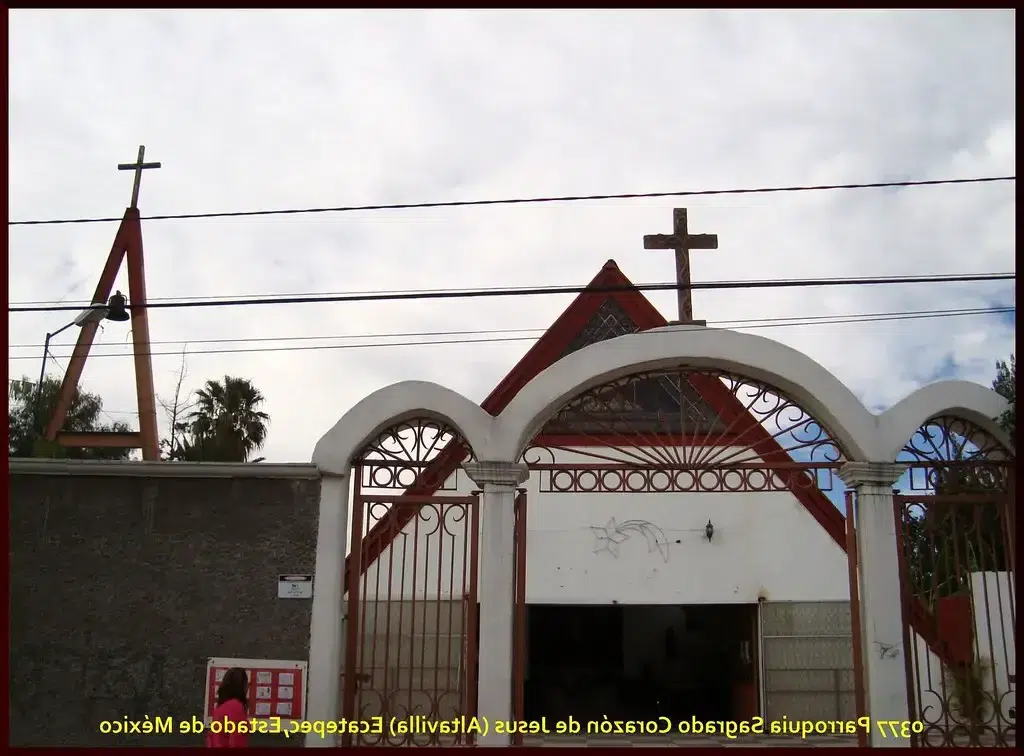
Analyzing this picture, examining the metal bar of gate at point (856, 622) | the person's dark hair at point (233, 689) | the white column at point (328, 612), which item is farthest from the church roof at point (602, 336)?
the person's dark hair at point (233, 689)

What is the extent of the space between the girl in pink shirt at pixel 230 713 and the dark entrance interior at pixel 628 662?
7063 mm

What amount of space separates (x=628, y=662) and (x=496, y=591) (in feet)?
26.1

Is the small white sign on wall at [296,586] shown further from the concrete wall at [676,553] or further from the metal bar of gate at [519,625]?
the concrete wall at [676,553]

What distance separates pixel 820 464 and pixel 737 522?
4006 millimetres

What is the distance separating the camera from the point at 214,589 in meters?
6.42

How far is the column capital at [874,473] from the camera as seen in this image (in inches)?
254

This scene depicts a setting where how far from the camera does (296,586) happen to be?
20.9 ft

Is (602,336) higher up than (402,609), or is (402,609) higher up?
(602,336)

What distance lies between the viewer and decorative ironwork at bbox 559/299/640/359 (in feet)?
35.9

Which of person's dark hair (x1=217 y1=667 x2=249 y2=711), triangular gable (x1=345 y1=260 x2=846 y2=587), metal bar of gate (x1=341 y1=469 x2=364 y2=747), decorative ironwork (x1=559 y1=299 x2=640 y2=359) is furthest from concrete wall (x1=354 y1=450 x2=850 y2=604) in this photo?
person's dark hair (x1=217 y1=667 x2=249 y2=711)

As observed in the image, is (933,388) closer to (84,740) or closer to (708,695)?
(84,740)

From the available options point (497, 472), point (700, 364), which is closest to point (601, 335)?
point (700, 364)

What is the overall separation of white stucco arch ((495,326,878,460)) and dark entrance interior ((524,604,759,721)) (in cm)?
606

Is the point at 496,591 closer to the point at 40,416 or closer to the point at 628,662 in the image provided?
the point at 628,662
